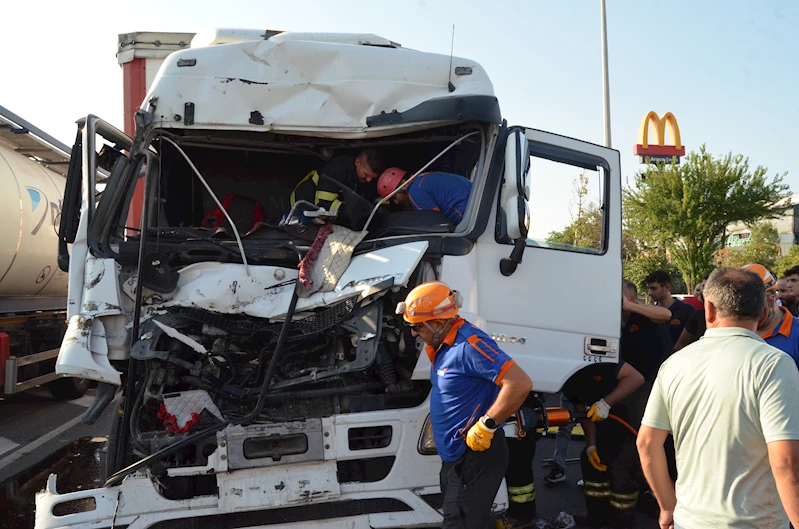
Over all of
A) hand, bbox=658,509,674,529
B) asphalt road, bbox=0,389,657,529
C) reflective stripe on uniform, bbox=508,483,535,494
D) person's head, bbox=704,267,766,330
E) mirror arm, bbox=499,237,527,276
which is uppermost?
mirror arm, bbox=499,237,527,276

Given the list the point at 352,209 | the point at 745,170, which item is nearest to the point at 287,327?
the point at 352,209

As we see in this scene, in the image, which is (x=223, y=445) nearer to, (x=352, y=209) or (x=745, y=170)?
(x=352, y=209)

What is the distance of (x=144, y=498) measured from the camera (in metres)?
3.57

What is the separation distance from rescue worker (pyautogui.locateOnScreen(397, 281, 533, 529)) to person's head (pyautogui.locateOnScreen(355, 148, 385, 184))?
1495 mm

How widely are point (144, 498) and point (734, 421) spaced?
2.67 meters

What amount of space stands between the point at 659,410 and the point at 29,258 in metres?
7.63

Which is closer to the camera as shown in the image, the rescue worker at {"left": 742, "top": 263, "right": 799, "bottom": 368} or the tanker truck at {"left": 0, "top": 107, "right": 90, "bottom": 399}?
the rescue worker at {"left": 742, "top": 263, "right": 799, "bottom": 368}

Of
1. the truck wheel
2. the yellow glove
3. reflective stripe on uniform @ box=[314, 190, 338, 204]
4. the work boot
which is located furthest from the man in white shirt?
the truck wheel

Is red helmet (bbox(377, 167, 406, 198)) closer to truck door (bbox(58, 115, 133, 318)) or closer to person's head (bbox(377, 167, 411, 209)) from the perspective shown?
person's head (bbox(377, 167, 411, 209))

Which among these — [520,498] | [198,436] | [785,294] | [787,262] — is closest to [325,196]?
[198,436]

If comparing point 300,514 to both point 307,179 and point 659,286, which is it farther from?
point 659,286

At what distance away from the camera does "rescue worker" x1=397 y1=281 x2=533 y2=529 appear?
327cm

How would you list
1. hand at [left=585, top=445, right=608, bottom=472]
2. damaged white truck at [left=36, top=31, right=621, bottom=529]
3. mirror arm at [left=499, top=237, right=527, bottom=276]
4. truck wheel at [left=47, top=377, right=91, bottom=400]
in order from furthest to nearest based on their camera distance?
truck wheel at [left=47, top=377, right=91, bottom=400], hand at [left=585, top=445, right=608, bottom=472], mirror arm at [left=499, top=237, right=527, bottom=276], damaged white truck at [left=36, top=31, right=621, bottom=529]

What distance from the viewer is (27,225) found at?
8156 millimetres
